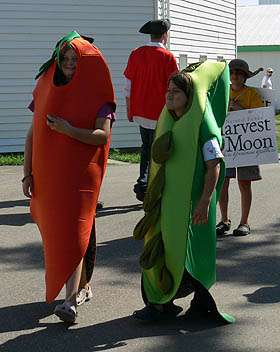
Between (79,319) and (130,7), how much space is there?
436 inches

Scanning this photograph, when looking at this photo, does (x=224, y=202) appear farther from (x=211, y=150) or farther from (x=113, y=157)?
(x=113, y=157)

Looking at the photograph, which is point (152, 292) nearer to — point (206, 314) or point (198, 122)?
point (206, 314)

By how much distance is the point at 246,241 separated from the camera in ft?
23.7

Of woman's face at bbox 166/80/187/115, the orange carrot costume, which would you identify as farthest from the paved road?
woman's face at bbox 166/80/187/115

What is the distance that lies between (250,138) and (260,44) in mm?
26944

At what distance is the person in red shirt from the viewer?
8547mm

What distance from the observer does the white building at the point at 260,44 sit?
3334 cm

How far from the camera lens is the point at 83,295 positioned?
5297 mm

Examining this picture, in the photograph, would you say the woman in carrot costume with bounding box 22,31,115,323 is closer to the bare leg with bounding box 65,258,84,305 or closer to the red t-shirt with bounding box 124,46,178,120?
the bare leg with bounding box 65,258,84,305

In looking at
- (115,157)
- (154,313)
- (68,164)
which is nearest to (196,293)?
(154,313)

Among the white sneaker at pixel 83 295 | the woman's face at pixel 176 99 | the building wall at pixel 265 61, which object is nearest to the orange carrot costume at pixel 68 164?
the white sneaker at pixel 83 295

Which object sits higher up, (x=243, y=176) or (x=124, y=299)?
(x=243, y=176)

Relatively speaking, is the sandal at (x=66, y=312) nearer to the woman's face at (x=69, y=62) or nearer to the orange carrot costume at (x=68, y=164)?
the orange carrot costume at (x=68, y=164)

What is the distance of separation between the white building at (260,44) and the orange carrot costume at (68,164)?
1098 inches
